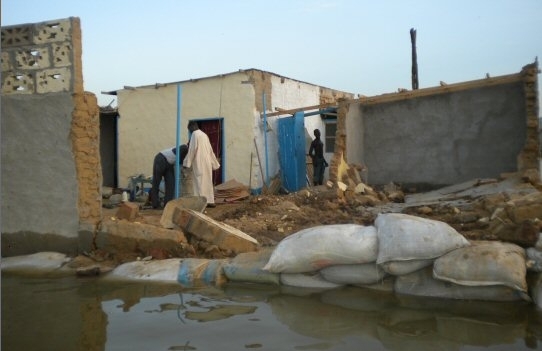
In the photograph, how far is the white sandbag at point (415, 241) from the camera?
3443mm

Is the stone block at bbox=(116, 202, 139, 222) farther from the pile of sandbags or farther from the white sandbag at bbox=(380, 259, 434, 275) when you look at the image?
the white sandbag at bbox=(380, 259, 434, 275)

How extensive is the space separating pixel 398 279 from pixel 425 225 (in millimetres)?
470

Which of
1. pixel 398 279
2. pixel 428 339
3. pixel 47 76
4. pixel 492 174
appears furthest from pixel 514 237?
pixel 492 174

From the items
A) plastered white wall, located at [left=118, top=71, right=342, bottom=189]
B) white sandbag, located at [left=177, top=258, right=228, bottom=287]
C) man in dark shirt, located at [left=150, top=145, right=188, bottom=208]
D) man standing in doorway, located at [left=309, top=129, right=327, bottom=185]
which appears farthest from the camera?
plastered white wall, located at [left=118, top=71, right=342, bottom=189]

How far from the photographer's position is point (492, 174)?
877 centimetres

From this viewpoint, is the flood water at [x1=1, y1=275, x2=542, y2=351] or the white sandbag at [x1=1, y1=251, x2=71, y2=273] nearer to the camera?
the flood water at [x1=1, y1=275, x2=542, y2=351]

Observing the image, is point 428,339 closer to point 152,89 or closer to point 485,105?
point 485,105

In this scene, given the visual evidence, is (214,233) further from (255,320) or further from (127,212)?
(255,320)

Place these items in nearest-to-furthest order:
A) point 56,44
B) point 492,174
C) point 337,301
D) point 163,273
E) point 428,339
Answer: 1. point 428,339
2. point 337,301
3. point 163,273
4. point 56,44
5. point 492,174

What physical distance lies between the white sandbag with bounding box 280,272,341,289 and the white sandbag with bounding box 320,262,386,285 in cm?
6

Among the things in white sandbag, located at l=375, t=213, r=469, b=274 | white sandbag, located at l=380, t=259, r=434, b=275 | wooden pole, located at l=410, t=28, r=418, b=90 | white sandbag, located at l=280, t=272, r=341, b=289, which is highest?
wooden pole, located at l=410, t=28, r=418, b=90

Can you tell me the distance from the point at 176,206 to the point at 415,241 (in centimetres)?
327

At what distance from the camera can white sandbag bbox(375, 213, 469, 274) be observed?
11.3 ft

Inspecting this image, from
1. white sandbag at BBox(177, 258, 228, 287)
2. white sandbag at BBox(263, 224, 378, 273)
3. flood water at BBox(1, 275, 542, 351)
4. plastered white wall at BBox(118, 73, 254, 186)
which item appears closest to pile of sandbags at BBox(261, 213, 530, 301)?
white sandbag at BBox(263, 224, 378, 273)
